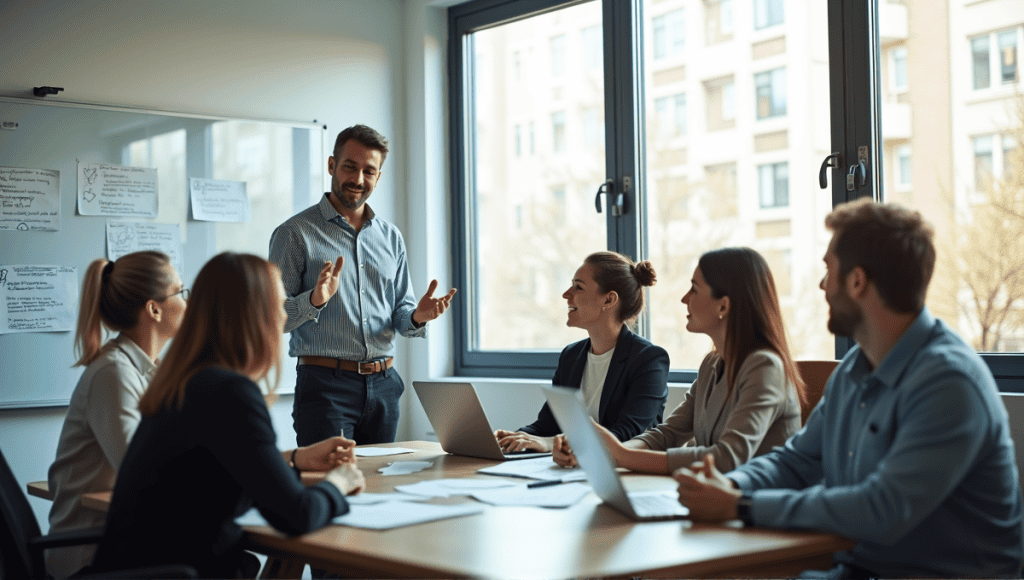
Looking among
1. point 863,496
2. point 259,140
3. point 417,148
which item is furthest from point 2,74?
point 863,496

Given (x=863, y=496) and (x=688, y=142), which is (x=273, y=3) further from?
(x=863, y=496)

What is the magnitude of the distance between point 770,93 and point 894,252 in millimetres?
2013

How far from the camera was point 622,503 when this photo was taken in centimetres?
171

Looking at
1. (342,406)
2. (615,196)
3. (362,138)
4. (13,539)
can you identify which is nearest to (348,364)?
(342,406)

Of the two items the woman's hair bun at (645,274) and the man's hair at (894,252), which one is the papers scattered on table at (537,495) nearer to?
the man's hair at (894,252)

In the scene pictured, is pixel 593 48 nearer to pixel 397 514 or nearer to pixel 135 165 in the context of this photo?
pixel 135 165

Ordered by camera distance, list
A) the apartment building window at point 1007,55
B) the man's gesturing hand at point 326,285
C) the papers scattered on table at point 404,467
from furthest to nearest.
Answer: the man's gesturing hand at point 326,285 → the apartment building window at point 1007,55 → the papers scattered on table at point 404,467

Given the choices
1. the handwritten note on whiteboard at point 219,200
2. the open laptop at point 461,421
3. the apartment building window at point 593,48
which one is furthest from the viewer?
the apartment building window at point 593,48

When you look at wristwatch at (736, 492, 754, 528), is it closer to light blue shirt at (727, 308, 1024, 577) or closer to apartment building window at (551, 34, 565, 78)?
light blue shirt at (727, 308, 1024, 577)

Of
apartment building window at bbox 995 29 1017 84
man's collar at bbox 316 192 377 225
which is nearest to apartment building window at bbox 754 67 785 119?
apartment building window at bbox 995 29 1017 84

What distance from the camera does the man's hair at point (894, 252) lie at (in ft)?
5.48

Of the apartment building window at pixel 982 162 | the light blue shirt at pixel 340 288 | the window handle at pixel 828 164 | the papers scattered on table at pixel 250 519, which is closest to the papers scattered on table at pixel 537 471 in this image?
the papers scattered on table at pixel 250 519

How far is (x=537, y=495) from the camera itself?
6.34 ft

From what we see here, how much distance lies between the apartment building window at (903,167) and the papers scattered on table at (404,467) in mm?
1842
